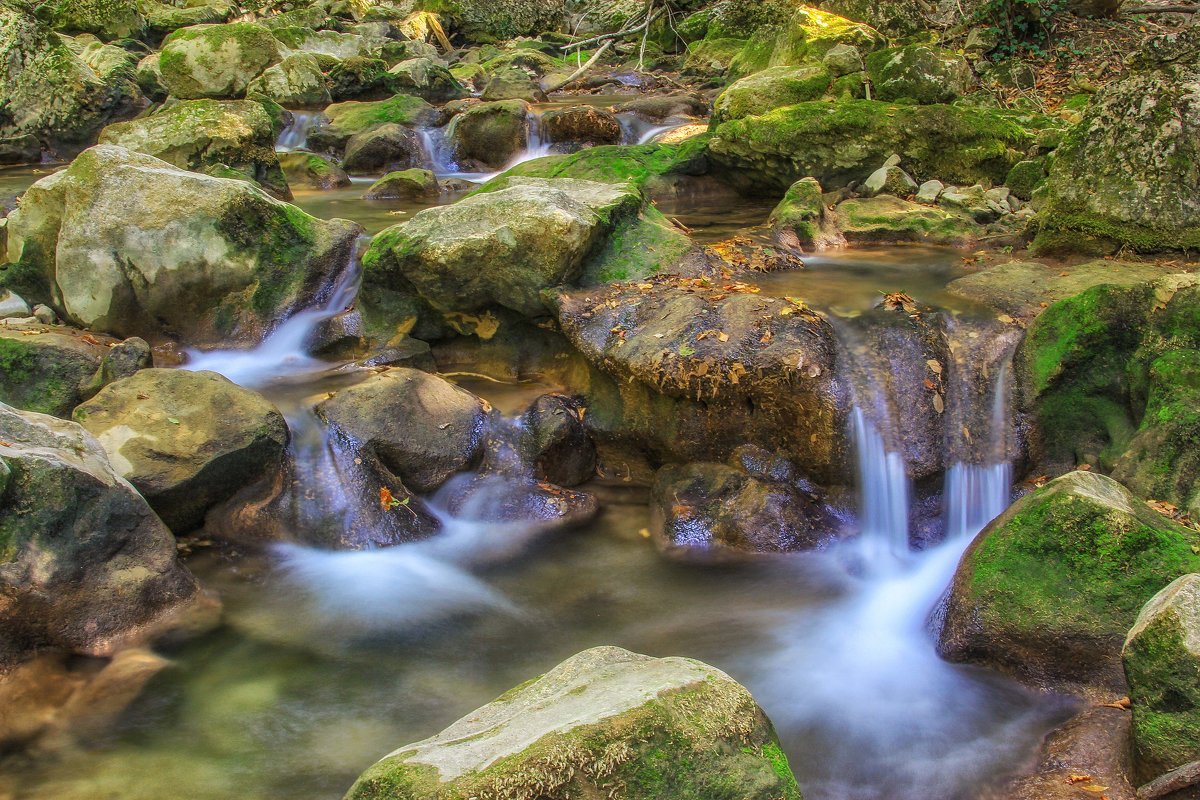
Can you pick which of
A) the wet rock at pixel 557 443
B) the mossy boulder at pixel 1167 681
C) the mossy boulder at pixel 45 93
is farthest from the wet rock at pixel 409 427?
the mossy boulder at pixel 45 93

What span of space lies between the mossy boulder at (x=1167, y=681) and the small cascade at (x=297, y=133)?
13929 mm

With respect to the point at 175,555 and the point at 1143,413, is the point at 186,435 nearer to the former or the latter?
the point at 175,555

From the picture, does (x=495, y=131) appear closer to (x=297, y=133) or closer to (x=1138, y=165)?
(x=297, y=133)

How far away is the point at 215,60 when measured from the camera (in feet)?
53.2

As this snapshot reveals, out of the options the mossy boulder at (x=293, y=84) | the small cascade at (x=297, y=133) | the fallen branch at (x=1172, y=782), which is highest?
the mossy boulder at (x=293, y=84)

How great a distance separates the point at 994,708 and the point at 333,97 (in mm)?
16521

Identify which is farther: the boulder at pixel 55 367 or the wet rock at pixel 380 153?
the wet rock at pixel 380 153

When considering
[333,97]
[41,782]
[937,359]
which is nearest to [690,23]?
[333,97]

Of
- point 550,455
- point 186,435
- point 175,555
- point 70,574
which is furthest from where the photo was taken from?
point 550,455

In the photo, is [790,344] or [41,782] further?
[790,344]

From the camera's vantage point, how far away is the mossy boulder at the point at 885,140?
8961 mm

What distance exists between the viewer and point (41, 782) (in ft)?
11.5

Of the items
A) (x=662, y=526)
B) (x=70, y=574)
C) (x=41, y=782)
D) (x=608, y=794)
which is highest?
(x=608, y=794)

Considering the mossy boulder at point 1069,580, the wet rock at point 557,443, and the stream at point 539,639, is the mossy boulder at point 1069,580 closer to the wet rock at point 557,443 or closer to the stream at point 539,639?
the stream at point 539,639
